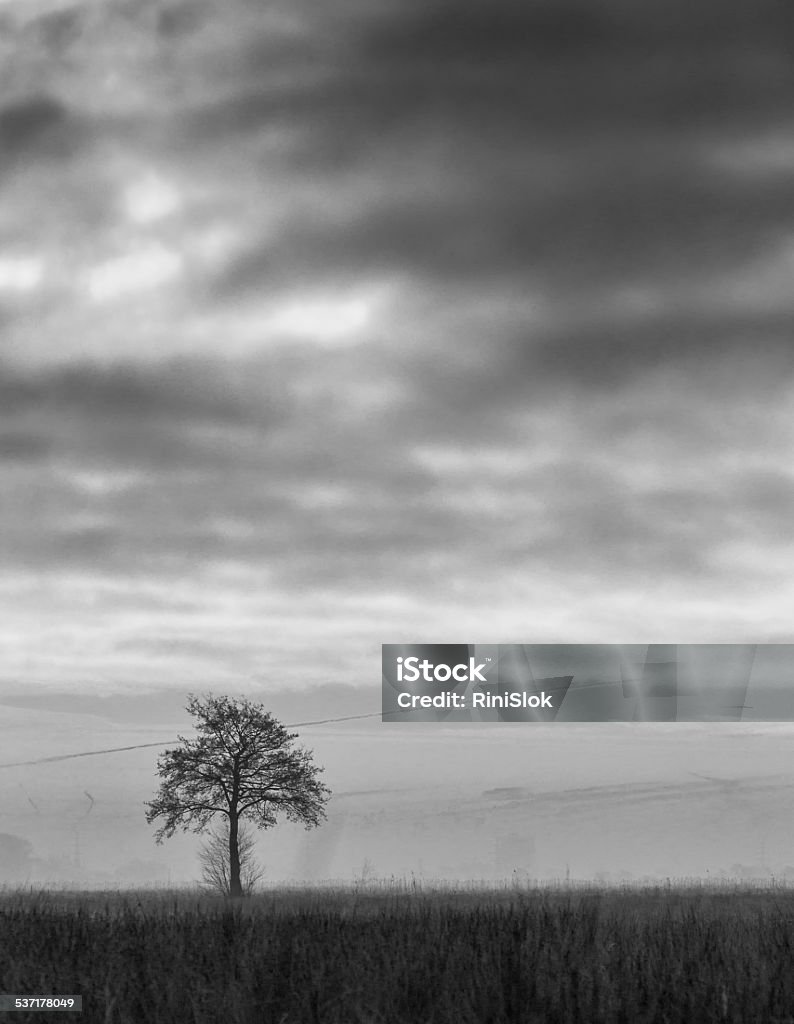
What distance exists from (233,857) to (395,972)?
4797 cm

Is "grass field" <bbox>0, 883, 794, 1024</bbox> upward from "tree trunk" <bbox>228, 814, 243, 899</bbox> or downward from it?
upward

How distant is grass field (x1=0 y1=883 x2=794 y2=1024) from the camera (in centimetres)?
1102

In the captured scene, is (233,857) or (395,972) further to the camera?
(233,857)

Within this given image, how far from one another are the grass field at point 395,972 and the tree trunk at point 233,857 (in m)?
42.9

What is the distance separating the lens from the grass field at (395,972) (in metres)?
11.0

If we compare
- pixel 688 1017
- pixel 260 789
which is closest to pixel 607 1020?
pixel 688 1017

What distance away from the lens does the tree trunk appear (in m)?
56.8

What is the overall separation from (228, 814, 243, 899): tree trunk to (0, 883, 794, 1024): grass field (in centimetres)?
4291

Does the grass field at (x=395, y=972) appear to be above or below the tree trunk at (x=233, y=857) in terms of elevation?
above

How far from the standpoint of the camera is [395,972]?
482 inches

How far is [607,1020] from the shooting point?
424 inches

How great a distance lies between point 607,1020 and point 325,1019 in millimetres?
2872

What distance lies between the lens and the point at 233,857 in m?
57.5

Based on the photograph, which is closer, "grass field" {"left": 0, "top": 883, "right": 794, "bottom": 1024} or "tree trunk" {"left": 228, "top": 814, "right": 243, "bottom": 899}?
"grass field" {"left": 0, "top": 883, "right": 794, "bottom": 1024}
